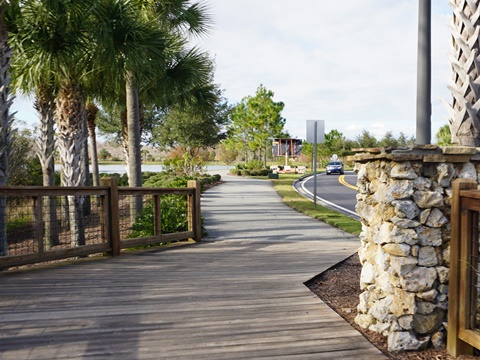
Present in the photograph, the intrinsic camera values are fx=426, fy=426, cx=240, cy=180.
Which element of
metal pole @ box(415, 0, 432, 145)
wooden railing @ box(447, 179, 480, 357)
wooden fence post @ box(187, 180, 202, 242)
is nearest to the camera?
wooden railing @ box(447, 179, 480, 357)

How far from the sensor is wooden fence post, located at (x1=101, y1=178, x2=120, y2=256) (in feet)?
21.8

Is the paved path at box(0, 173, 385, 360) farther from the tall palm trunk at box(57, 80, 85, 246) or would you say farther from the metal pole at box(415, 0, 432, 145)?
the tall palm trunk at box(57, 80, 85, 246)

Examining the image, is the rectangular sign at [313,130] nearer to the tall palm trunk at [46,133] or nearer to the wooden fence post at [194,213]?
the wooden fence post at [194,213]

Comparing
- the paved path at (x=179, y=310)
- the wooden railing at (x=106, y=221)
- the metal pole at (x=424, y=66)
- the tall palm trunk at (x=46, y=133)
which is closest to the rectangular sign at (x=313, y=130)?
the wooden railing at (x=106, y=221)

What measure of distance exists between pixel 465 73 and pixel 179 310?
3338 mm

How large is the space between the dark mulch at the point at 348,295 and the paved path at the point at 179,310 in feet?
0.45

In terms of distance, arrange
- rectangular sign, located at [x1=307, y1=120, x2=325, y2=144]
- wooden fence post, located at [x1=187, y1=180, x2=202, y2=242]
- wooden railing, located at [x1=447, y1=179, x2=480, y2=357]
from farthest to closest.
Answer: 1. rectangular sign, located at [x1=307, y1=120, x2=325, y2=144]
2. wooden fence post, located at [x1=187, y1=180, x2=202, y2=242]
3. wooden railing, located at [x1=447, y1=179, x2=480, y2=357]

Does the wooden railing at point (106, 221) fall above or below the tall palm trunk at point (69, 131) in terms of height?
below

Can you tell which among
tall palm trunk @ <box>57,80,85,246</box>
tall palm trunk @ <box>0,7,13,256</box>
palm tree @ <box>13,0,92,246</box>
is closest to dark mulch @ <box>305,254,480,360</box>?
palm tree @ <box>13,0,92,246</box>

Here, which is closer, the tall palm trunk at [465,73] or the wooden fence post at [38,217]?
the tall palm trunk at [465,73]

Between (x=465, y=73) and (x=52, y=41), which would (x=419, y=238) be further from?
(x=52, y=41)

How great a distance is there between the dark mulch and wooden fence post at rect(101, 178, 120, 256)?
127 inches

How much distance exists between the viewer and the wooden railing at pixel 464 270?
119 inches

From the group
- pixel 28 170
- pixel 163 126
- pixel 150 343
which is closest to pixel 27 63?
pixel 150 343
